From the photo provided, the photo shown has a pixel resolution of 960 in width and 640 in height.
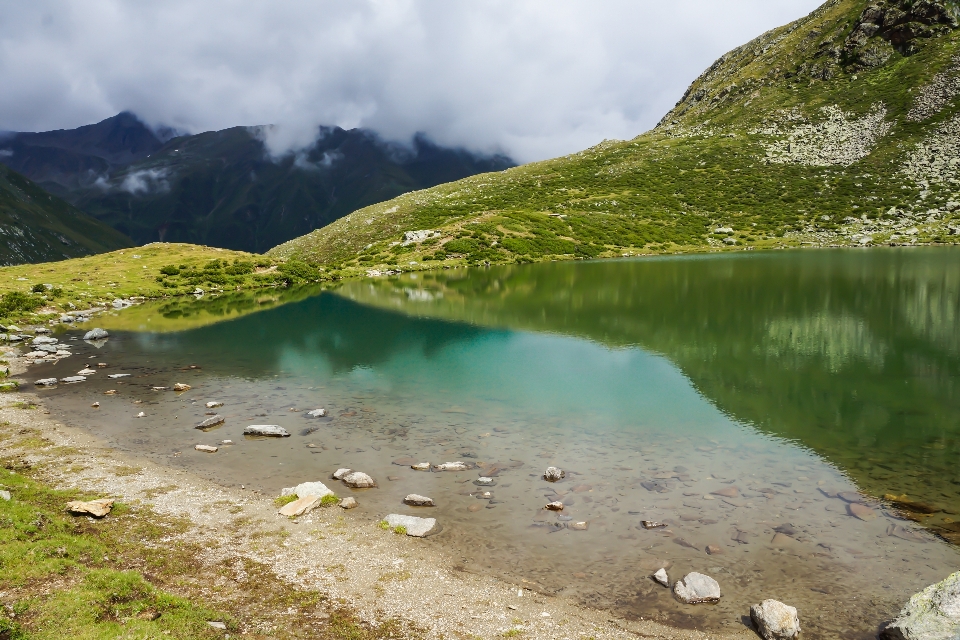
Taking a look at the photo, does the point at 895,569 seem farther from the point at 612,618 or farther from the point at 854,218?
the point at 854,218

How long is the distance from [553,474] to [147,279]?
75206 mm

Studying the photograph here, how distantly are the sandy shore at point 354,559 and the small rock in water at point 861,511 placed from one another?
5498 millimetres

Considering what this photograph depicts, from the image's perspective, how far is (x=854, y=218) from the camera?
108188 millimetres

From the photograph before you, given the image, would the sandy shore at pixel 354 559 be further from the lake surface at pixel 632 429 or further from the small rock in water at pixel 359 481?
the small rock in water at pixel 359 481

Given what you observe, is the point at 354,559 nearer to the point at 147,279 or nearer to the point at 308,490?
the point at 308,490

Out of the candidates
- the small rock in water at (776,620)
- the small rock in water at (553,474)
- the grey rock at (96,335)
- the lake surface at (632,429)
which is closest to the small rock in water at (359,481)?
the lake surface at (632,429)

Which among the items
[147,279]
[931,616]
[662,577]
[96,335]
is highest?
[147,279]

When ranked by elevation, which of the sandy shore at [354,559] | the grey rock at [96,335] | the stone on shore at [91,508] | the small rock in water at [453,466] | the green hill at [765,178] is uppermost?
the green hill at [765,178]

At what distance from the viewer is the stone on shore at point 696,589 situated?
970 cm

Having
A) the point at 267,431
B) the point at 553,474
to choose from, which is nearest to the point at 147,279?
the point at 267,431

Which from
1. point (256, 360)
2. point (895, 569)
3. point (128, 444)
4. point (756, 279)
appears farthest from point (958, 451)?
point (756, 279)

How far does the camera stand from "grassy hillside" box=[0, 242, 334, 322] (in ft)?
177

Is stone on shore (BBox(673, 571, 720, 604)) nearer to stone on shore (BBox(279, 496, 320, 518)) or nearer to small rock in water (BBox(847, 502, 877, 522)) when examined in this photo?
small rock in water (BBox(847, 502, 877, 522))

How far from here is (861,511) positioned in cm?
1253
